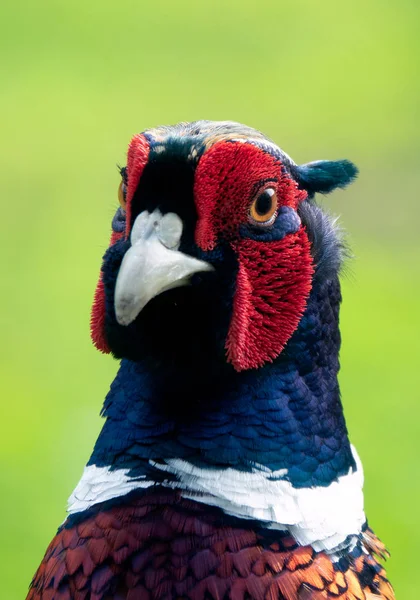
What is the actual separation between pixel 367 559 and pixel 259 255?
0.78m

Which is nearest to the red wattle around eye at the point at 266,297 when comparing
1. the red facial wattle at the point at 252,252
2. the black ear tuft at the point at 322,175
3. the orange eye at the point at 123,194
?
the red facial wattle at the point at 252,252

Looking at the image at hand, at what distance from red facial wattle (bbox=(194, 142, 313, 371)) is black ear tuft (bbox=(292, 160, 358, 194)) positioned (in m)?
0.08

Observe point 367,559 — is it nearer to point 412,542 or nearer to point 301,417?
point 301,417

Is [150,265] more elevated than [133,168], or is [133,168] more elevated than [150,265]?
[133,168]

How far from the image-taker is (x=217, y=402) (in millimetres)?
2193

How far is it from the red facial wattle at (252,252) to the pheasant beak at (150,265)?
53 mm

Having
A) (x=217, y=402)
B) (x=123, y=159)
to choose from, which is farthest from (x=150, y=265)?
(x=123, y=159)

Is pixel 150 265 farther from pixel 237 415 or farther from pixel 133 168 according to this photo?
pixel 237 415

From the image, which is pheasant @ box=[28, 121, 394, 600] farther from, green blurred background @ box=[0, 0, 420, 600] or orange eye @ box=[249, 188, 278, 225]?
green blurred background @ box=[0, 0, 420, 600]

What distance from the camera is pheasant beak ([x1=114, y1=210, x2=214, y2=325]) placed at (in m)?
1.94

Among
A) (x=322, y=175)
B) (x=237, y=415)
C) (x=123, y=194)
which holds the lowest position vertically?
(x=237, y=415)

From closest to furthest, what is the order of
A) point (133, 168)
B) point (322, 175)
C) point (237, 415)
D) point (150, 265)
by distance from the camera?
point (150, 265) < point (133, 168) < point (237, 415) < point (322, 175)

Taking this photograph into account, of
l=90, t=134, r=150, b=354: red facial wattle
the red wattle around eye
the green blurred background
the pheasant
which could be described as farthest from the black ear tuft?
the green blurred background

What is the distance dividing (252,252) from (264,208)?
0.10 m
